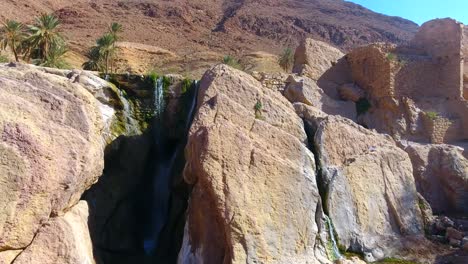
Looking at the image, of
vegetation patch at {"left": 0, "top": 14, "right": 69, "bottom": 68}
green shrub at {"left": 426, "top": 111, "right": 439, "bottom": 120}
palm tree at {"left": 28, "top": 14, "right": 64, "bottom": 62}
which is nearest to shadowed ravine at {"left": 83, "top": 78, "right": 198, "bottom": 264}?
green shrub at {"left": 426, "top": 111, "right": 439, "bottom": 120}

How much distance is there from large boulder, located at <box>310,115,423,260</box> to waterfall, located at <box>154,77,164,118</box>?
504cm

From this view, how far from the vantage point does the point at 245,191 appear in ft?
35.5

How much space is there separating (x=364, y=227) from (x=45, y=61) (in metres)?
21.2

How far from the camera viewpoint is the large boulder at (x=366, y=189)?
508 inches

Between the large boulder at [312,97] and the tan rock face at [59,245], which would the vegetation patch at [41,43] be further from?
the tan rock face at [59,245]

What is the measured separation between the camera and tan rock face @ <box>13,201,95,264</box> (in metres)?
9.07

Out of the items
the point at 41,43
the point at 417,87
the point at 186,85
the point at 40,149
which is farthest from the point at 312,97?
the point at 41,43

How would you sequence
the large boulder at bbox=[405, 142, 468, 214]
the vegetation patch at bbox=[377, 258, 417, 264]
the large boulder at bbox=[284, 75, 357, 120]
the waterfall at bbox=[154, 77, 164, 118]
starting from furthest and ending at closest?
the large boulder at bbox=[284, 75, 357, 120], the large boulder at bbox=[405, 142, 468, 214], the waterfall at bbox=[154, 77, 164, 118], the vegetation patch at bbox=[377, 258, 417, 264]

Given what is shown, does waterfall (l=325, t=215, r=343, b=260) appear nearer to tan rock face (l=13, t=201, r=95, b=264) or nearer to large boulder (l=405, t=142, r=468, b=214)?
tan rock face (l=13, t=201, r=95, b=264)

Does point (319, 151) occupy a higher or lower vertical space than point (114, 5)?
lower

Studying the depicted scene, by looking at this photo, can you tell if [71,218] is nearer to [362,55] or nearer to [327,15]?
[362,55]

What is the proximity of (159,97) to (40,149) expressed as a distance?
7.09 m

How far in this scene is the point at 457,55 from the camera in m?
22.2

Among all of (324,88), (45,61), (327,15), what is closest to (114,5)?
(327,15)
